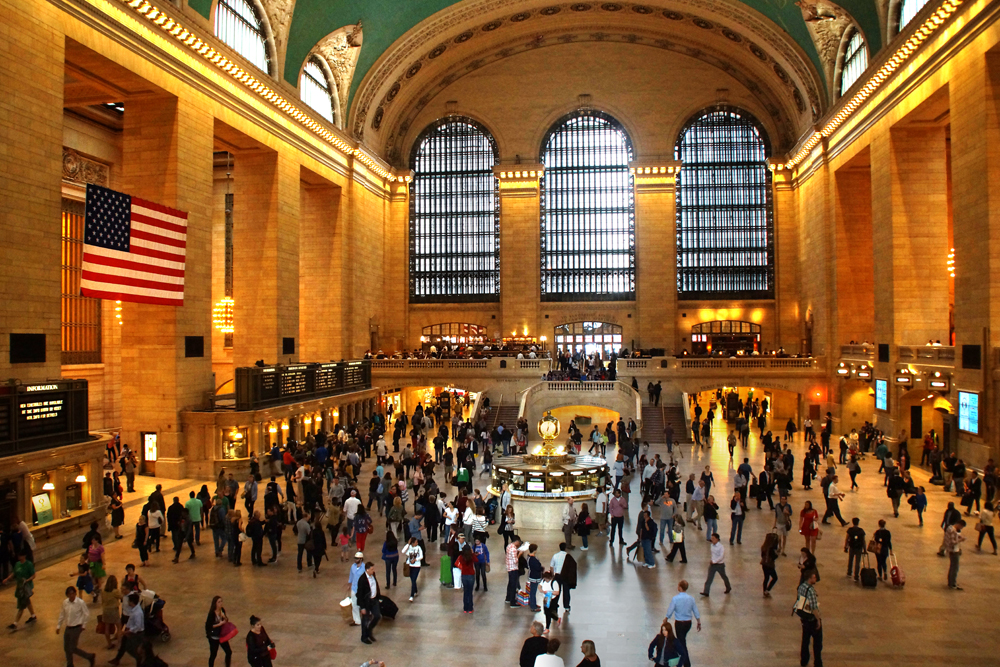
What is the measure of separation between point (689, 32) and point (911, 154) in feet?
53.8

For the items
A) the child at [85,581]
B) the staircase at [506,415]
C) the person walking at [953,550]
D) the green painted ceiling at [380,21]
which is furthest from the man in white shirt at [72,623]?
the green painted ceiling at [380,21]

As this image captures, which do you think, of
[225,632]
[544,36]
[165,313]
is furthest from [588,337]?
[225,632]

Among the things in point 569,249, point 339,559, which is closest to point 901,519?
point 339,559

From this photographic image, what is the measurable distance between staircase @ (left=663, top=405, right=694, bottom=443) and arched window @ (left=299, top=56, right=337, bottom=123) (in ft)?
62.4

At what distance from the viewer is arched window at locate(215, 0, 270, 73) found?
2377cm

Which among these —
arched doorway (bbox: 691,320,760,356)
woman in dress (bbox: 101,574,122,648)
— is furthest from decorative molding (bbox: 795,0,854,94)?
woman in dress (bbox: 101,574,122,648)

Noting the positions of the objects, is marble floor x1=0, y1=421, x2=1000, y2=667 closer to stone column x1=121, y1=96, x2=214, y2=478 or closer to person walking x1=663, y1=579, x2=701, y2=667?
person walking x1=663, y1=579, x2=701, y2=667

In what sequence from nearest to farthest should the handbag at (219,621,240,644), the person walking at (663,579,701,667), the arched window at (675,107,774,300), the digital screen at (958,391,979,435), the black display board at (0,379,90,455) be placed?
the handbag at (219,621,240,644), the person walking at (663,579,701,667), the black display board at (0,379,90,455), the digital screen at (958,391,979,435), the arched window at (675,107,774,300)

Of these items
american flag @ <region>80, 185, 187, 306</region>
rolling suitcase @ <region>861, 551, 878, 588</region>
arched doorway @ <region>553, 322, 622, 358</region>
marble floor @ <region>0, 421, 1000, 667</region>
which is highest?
american flag @ <region>80, 185, 187, 306</region>

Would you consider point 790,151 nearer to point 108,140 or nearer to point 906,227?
point 906,227

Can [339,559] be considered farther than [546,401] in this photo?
No

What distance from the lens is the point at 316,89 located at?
3166 cm

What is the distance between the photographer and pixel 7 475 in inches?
492

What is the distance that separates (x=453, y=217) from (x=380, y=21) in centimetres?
1276
